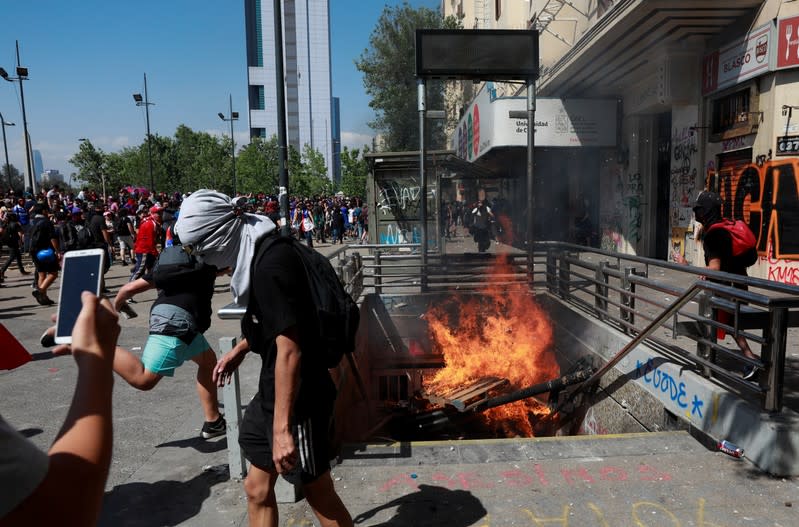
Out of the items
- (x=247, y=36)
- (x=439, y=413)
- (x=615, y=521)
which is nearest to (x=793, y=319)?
(x=615, y=521)

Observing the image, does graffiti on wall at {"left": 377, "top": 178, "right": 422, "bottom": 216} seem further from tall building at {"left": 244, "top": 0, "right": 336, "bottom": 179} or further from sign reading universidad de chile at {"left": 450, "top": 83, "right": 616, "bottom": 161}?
tall building at {"left": 244, "top": 0, "right": 336, "bottom": 179}

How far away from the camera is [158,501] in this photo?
11.6 ft

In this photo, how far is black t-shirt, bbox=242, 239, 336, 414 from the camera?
7.30 feet

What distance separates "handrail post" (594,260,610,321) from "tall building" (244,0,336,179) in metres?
94.4

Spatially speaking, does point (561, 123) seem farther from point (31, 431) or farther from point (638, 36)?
point (31, 431)

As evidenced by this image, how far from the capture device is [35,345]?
7.60 meters

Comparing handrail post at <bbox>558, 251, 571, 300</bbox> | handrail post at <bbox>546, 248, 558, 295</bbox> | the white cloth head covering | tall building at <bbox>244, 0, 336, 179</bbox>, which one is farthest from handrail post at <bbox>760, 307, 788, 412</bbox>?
tall building at <bbox>244, 0, 336, 179</bbox>

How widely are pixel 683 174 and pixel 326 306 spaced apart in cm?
1263

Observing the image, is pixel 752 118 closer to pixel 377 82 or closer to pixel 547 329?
pixel 547 329

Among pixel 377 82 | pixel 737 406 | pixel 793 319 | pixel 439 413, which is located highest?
pixel 377 82

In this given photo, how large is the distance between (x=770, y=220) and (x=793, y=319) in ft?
22.9

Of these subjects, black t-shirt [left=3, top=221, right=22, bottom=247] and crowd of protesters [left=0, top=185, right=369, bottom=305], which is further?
black t-shirt [left=3, top=221, right=22, bottom=247]

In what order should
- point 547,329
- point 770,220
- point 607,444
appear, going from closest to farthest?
1. point 607,444
2. point 547,329
3. point 770,220

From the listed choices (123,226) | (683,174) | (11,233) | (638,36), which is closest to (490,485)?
(638,36)
